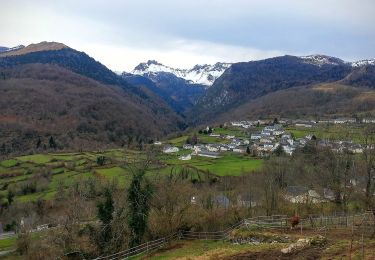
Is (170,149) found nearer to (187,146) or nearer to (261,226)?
(187,146)

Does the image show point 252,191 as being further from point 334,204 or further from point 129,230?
point 129,230

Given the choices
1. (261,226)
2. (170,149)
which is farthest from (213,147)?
(261,226)

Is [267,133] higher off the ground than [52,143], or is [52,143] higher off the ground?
[267,133]

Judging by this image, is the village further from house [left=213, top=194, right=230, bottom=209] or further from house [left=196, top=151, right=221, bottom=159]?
house [left=213, top=194, right=230, bottom=209]

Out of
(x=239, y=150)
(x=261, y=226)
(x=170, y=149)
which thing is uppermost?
(x=261, y=226)

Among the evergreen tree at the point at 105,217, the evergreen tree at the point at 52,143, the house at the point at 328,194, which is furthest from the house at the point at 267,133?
the evergreen tree at the point at 105,217

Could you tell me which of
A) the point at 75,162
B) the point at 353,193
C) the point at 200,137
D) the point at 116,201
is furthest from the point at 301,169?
the point at 200,137

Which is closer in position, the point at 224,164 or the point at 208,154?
the point at 224,164

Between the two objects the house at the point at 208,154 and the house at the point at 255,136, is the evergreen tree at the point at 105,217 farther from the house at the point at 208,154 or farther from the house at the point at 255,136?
the house at the point at 255,136

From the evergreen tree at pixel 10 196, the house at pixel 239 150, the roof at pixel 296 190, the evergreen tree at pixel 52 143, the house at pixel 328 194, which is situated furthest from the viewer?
the evergreen tree at pixel 52 143

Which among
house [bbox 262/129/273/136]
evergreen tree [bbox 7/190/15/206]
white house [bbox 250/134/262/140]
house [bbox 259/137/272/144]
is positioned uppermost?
house [bbox 262/129/273/136]

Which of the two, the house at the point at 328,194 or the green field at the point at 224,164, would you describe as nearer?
the house at the point at 328,194

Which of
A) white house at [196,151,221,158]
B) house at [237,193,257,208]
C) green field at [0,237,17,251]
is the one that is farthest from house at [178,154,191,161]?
house at [237,193,257,208]
